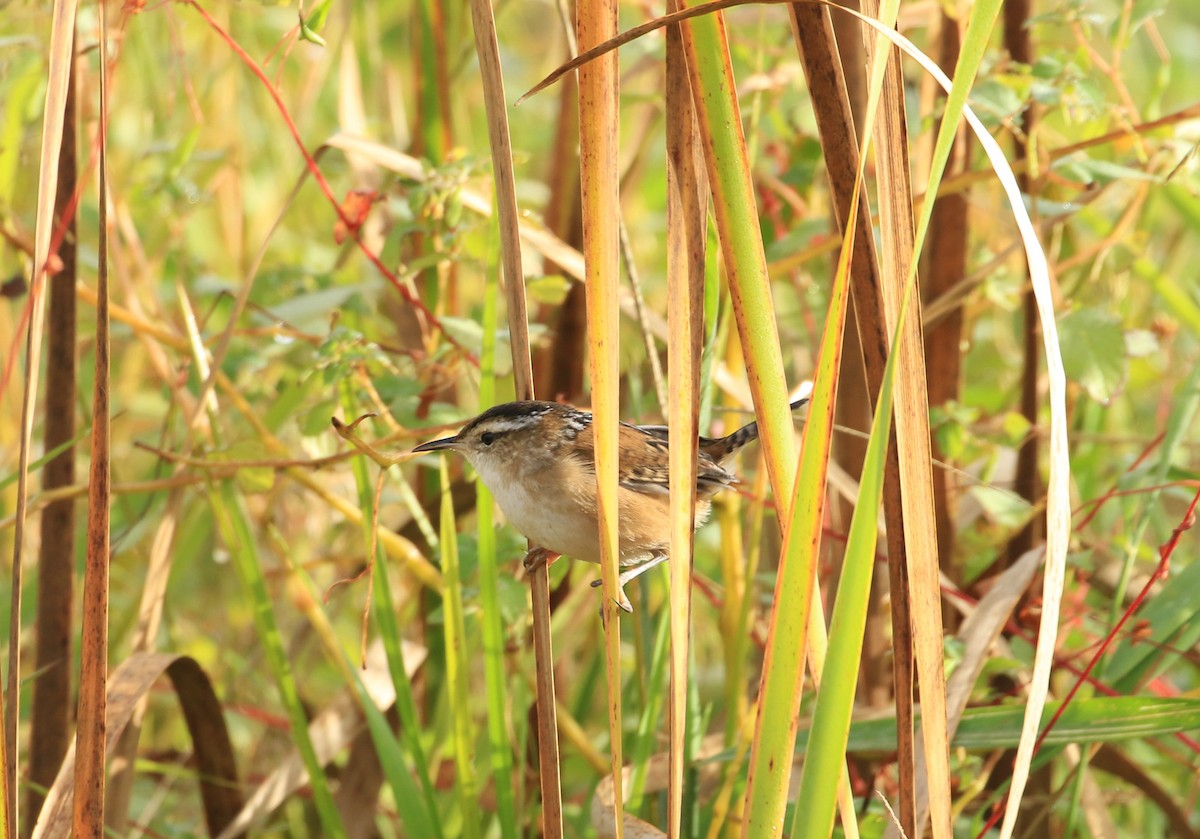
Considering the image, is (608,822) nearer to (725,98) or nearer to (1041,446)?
(725,98)

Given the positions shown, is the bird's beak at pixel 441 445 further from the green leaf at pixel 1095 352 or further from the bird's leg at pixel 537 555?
the green leaf at pixel 1095 352

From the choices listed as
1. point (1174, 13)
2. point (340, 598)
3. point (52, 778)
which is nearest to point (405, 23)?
point (340, 598)

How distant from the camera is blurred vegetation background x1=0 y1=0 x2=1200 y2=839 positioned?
91.4 inches

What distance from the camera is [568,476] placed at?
85.3 inches

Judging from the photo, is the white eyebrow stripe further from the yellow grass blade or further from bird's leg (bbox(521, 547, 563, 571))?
the yellow grass blade

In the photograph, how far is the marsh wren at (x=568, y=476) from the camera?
209 centimetres

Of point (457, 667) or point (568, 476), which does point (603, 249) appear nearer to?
point (568, 476)

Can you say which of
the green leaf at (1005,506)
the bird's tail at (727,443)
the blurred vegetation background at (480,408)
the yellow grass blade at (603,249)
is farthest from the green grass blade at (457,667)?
the green leaf at (1005,506)

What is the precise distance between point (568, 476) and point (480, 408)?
27 cm

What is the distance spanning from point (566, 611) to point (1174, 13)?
201 inches

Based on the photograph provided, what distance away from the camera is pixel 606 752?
10.2ft

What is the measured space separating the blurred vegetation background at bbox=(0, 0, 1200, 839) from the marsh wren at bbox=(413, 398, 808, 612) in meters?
0.10

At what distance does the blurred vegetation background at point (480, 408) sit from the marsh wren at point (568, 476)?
0.33 ft

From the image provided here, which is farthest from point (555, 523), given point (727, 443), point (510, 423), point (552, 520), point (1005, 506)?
point (1005, 506)
